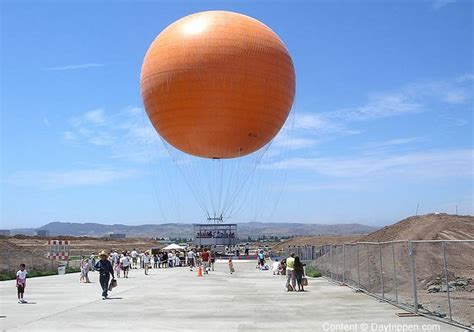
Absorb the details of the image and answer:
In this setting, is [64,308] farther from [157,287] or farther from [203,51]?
[203,51]

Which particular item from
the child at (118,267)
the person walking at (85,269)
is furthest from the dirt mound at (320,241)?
the person walking at (85,269)

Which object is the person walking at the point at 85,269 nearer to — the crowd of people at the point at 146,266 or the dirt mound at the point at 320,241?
the crowd of people at the point at 146,266

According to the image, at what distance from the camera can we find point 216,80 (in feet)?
74.8

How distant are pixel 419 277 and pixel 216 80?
1127 centimetres

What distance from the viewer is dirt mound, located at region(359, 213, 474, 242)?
94.3ft

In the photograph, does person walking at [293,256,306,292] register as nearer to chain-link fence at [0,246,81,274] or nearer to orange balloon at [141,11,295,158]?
orange balloon at [141,11,295,158]

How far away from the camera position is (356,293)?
19406mm

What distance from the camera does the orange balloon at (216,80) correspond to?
22703 mm

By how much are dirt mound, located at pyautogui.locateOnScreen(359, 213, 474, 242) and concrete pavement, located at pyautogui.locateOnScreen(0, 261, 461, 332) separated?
9562 mm

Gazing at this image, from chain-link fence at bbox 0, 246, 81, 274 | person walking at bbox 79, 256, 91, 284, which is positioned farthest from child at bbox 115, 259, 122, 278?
chain-link fence at bbox 0, 246, 81, 274

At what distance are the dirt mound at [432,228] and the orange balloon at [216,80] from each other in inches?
424

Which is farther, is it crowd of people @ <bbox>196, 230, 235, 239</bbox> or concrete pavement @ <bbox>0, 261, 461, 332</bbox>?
crowd of people @ <bbox>196, 230, 235, 239</bbox>

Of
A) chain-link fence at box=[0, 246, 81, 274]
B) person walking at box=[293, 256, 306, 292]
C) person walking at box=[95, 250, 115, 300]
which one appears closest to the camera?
person walking at box=[95, 250, 115, 300]

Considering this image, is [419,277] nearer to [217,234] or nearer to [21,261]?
[21,261]
